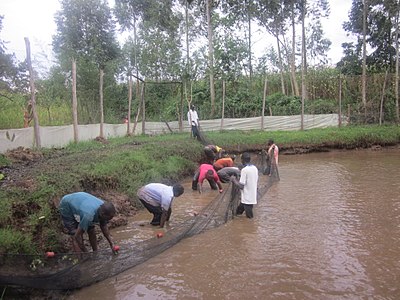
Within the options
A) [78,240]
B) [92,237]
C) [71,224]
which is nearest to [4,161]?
[71,224]

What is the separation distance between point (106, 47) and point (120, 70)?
5.97 ft

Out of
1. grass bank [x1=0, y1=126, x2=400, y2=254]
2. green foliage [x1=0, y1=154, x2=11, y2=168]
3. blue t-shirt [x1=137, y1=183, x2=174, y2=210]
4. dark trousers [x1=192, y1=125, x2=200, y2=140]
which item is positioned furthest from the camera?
dark trousers [x1=192, y1=125, x2=200, y2=140]

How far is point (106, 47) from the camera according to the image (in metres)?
26.2

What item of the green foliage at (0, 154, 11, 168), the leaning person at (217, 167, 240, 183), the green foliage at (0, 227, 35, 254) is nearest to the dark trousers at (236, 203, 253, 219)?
the leaning person at (217, 167, 240, 183)

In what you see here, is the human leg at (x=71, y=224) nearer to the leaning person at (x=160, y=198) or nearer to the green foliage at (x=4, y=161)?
the leaning person at (x=160, y=198)

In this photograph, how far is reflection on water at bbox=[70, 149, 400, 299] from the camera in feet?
15.9

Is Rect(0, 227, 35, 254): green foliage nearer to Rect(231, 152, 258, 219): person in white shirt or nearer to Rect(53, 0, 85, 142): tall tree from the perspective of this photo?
Rect(231, 152, 258, 219): person in white shirt

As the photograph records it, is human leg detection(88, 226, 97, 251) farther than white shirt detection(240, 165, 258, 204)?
No

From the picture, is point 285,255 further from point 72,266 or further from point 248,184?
point 72,266

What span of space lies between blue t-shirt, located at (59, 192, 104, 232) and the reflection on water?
0.85 m

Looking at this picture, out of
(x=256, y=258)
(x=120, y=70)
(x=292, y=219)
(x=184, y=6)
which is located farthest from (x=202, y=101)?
(x=256, y=258)

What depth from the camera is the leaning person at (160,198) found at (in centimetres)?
708

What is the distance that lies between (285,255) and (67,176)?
427 centimetres

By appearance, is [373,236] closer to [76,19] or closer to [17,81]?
[17,81]
